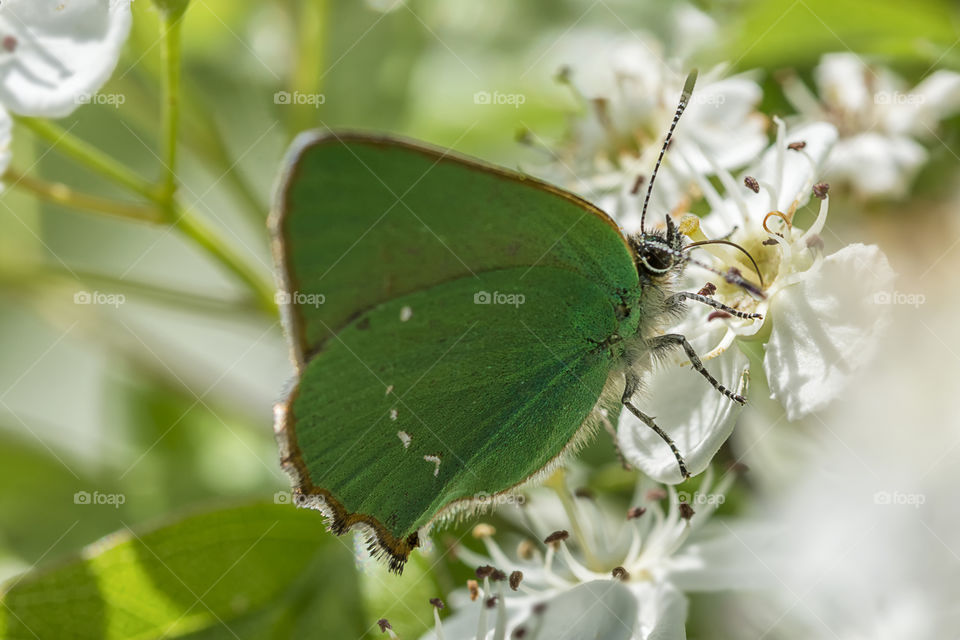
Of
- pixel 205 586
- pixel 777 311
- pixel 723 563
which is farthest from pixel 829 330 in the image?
pixel 205 586

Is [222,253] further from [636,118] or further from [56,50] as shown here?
[636,118]

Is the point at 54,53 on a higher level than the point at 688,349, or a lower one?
higher

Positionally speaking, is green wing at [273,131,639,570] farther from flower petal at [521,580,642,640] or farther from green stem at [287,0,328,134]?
green stem at [287,0,328,134]

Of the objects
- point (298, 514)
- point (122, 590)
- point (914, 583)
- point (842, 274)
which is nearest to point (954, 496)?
point (914, 583)

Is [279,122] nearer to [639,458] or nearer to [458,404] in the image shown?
[458,404]

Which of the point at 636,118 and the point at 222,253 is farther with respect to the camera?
the point at 636,118

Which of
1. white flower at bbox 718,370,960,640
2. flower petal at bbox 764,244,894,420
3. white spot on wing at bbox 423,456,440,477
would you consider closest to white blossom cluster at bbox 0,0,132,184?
white spot on wing at bbox 423,456,440,477
